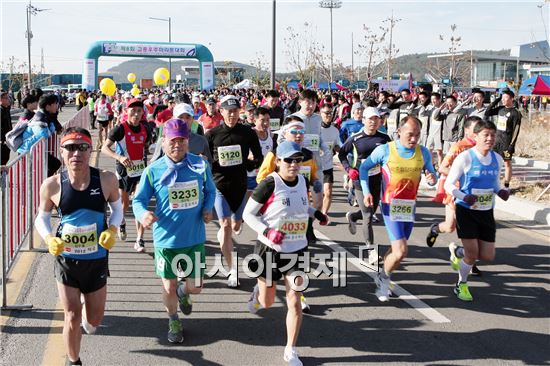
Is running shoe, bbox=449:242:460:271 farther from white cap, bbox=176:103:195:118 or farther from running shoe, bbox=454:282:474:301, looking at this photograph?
white cap, bbox=176:103:195:118

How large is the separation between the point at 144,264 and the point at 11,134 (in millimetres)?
3421

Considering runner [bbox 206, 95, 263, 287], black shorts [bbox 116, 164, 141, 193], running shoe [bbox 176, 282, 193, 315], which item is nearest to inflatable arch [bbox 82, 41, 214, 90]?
black shorts [bbox 116, 164, 141, 193]

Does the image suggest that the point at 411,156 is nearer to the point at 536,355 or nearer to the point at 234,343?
the point at 536,355

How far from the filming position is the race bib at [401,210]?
20.8 ft

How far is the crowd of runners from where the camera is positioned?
452 cm

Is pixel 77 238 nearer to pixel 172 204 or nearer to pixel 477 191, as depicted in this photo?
pixel 172 204

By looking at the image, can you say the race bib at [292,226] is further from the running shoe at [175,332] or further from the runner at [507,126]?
the runner at [507,126]

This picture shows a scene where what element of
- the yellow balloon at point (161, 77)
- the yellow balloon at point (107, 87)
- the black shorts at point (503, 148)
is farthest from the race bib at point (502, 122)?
the yellow balloon at point (161, 77)

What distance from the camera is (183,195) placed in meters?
5.19

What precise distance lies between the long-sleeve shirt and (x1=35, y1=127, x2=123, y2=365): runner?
0.59 meters

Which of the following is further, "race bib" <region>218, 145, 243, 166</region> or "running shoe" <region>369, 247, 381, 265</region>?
"running shoe" <region>369, 247, 381, 265</region>

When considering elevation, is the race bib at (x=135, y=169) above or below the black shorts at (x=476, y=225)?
above

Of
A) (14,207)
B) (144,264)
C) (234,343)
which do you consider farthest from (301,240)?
(14,207)

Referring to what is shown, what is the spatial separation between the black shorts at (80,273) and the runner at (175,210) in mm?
666
